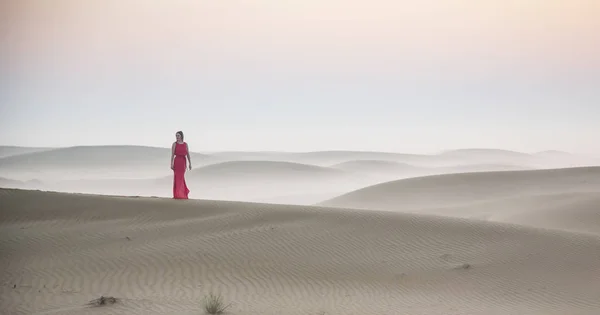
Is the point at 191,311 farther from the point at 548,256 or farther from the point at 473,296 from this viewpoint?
the point at 548,256

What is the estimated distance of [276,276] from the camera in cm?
1184

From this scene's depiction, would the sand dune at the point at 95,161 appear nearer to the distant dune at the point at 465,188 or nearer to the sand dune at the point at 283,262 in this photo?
the distant dune at the point at 465,188

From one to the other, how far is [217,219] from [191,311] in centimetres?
727

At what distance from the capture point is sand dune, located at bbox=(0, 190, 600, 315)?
10.2 meters

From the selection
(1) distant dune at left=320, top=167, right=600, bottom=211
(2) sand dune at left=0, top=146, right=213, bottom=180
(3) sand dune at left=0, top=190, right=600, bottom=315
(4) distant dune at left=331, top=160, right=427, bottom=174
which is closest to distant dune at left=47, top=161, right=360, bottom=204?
(4) distant dune at left=331, top=160, right=427, bottom=174

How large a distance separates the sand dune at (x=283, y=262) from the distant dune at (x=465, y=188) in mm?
16073

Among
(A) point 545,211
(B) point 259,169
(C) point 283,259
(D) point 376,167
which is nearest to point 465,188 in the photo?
(A) point 545,211

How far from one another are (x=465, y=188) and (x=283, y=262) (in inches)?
1018

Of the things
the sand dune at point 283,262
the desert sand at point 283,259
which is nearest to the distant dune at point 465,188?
the desert sand at point 283,259

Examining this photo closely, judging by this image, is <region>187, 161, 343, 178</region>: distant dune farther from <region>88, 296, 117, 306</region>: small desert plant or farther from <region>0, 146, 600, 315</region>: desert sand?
<region>88, 296, 117, 306</region>: small desert plant

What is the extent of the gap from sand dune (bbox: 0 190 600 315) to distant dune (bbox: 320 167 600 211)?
52.7ft

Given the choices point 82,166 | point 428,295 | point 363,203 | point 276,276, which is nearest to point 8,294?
point 276,276

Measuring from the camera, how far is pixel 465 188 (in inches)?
1448

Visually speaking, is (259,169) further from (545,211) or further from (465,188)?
(545,211)
